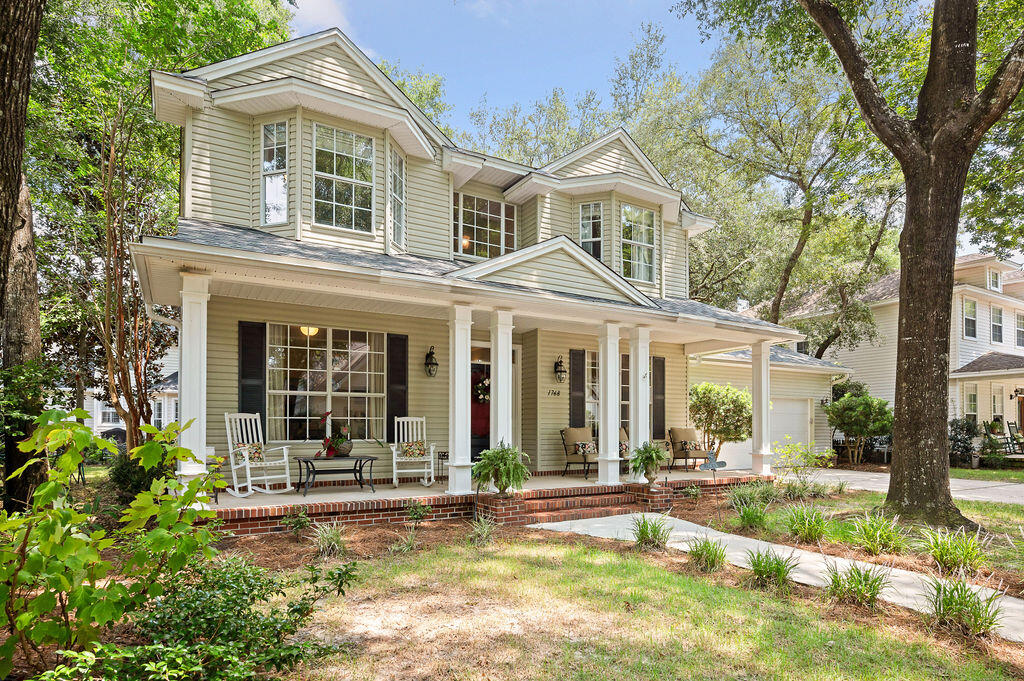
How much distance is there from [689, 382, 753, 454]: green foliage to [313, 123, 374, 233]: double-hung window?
7941 millimetres

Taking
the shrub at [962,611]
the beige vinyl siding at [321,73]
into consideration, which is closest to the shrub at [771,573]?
the shrub at [962,611]

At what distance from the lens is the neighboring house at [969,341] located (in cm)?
1969

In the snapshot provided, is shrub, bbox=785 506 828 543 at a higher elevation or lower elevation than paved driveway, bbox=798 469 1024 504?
higher

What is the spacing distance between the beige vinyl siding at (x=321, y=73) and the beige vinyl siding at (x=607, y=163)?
12.7ft

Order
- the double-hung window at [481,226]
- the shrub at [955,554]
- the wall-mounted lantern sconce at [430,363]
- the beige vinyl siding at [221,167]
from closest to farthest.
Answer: the shrub at [955,554] → the beige vinyl siding at [221,167] → the wall-mounted lantern sconce at [430,363] → the double-hung window at [481,226]

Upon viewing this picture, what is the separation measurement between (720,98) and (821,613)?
18608 mm

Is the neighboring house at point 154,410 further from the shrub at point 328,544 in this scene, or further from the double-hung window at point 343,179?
the shrub at point 328,544

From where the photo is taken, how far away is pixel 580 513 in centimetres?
814

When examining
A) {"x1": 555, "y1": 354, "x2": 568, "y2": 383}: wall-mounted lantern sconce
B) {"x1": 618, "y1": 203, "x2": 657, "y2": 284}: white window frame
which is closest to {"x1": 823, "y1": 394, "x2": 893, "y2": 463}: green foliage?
{"x1": 618, "y1": 203, "x2": 657, "y2": 284}: white window frame

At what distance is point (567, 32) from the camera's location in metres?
19.6

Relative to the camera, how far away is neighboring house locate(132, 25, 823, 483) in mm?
7282

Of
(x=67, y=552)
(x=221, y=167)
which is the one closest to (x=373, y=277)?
(x=221, y=167)

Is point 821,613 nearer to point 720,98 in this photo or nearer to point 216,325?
point 216,325

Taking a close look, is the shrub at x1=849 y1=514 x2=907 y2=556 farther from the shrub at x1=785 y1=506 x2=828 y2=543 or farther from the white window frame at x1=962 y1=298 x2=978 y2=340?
the white window frame at x1=962 y1=298 x2=978 y2=340
